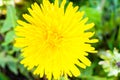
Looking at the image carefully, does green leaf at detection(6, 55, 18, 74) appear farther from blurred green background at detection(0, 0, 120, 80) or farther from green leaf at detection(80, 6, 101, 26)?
green leaf at detection(80, 6, 101, 26)

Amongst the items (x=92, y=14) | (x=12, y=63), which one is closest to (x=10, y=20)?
(x=12, y=63)

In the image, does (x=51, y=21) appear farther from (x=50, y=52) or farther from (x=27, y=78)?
(x=27, y=78)

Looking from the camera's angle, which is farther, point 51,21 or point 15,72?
point 15,72

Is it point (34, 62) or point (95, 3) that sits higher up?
point (95, 3)

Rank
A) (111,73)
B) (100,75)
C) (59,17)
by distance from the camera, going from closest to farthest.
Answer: (59,17) < (111,73) < (100,75)

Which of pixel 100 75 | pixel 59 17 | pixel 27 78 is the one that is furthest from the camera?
pixel 27 78

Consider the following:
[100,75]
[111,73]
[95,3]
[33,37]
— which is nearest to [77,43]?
[33,37]

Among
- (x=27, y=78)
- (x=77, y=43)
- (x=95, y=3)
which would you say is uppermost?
(x=95, y=3)

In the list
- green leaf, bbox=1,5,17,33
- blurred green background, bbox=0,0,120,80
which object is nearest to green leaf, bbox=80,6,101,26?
blurred green background, bbox=0,0,120,80
